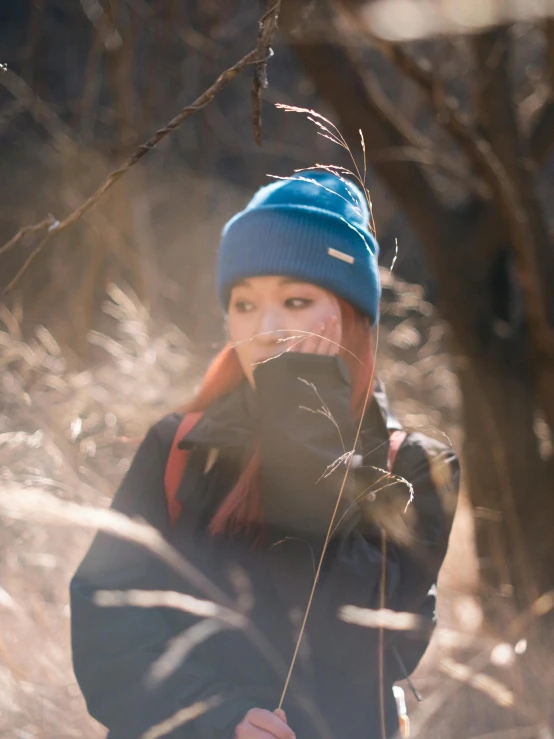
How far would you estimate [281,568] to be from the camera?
1.17 metres

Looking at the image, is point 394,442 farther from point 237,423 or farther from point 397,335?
point 397,335

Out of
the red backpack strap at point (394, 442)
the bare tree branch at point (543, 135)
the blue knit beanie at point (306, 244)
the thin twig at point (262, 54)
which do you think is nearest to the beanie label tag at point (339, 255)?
the blue knit beanie at point (306, 244)

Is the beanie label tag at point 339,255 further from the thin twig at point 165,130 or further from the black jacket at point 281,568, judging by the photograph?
the thin twig at point 165,130

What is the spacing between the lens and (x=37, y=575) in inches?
69.5

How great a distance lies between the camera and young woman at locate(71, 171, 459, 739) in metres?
1.11

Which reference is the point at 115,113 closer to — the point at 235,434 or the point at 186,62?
the point at 186,62

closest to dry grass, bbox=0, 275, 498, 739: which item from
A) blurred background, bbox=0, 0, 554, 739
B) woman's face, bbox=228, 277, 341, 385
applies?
blurred background, bbox=0, 0, 554, 739

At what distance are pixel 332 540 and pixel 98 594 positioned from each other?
0.36 meters

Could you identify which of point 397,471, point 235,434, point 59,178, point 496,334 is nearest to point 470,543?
point 496,334

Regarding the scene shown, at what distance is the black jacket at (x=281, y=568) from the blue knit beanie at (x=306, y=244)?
16cm

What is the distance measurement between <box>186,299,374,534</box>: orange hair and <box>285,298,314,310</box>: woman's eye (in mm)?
67

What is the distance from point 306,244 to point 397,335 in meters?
1.27

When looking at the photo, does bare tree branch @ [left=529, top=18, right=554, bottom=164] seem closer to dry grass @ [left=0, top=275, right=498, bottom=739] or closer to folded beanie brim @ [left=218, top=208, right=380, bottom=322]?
dry grass @ [left=0, top=275, right=498, bottom=739]

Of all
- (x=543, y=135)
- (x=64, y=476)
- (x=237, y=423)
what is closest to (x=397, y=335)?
(x=543, y=135)
